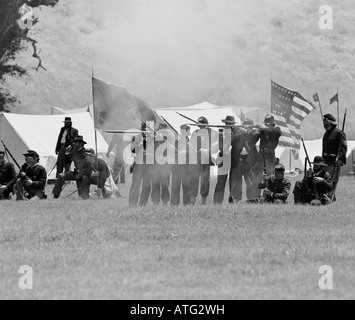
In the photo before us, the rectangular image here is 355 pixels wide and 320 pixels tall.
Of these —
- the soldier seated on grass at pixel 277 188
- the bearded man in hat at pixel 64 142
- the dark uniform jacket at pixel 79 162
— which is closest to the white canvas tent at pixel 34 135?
the bearded man in hat at pixel 64 142

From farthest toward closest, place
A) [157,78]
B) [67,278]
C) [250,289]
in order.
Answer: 1. [157,78]
2. [67,278]
3. [250,289]

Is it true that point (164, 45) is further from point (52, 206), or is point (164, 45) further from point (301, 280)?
point (301, 280)

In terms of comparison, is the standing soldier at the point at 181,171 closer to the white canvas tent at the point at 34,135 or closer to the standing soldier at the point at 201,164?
the standing soldier at the point at 201,164

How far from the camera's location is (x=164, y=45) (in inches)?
1069

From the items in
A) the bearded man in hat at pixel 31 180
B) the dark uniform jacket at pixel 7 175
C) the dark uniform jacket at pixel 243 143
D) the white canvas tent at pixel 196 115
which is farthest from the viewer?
the white canvas tent at pixel 196 115

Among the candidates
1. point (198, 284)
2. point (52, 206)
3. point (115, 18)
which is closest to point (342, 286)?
point (198, 284)

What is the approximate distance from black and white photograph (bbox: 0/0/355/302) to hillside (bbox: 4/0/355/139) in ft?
0.66

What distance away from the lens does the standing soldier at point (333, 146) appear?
17.0 meters

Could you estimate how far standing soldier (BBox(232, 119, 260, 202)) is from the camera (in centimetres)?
1822

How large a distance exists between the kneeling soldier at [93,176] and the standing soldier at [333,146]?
15.3ft

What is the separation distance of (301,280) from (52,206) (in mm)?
8351

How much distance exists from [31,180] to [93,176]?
1.29 meters
